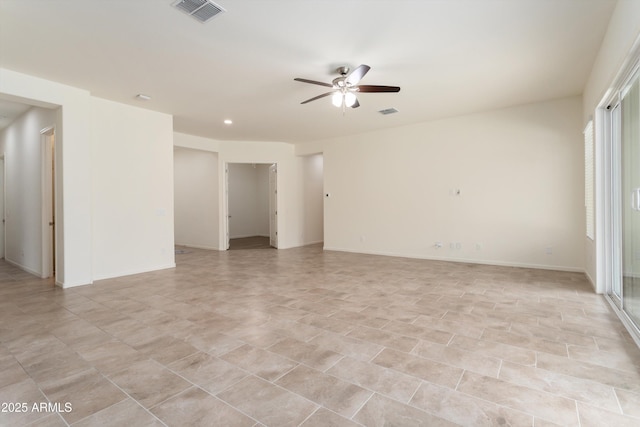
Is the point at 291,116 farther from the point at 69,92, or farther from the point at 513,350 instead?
Answer: the point at 513,350

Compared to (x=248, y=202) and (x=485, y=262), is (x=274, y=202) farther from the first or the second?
(x=485, y=262)

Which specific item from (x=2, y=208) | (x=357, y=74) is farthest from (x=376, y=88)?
(x=2, y=208)

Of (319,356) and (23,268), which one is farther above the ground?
(23,268)

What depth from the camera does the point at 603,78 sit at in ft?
11.2

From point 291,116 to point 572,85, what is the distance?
178 inches

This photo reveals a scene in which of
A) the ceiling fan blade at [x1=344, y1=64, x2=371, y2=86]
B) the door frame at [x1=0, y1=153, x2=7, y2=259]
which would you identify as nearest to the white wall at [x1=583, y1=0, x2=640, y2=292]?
the ceiling fan blade at [x1=344, y1=64, x2=371, y2=86]

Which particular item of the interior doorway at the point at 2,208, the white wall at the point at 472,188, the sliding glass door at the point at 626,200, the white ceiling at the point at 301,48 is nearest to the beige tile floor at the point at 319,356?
the sliding glass door at the point at 626,200

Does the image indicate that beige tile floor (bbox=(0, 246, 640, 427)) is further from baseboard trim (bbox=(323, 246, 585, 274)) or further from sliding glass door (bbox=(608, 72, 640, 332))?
baseboard trim (bbox=(323, 246, 585, 274))

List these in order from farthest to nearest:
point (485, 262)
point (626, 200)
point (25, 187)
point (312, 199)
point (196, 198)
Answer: point (312, 199)
point (196, 198)
point (485, 262)
point (25, 187)
point (626, 200)

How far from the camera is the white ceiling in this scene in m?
2.80

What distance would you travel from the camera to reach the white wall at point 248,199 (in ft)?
36.4

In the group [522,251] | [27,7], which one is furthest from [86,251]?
[522,251]

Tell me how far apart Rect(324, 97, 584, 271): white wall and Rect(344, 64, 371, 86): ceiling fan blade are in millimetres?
3458

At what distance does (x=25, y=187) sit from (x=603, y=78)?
8825 millimetres
